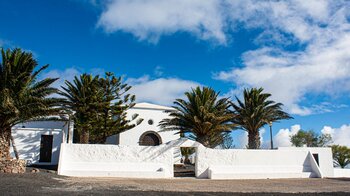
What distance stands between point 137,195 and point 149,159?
8.91 m

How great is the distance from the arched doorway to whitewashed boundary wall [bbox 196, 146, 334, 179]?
30.4 feet

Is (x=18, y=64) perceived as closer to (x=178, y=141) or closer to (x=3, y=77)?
(x=3, y=77)

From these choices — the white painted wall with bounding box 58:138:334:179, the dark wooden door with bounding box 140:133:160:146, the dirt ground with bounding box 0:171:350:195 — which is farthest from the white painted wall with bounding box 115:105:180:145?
the dirt ground with bounding box 0:171:350:195

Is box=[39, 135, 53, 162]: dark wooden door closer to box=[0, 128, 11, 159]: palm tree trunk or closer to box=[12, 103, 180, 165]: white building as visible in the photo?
box=[12, 103, 180, 165]: white building

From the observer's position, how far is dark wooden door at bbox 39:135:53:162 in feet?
61.5

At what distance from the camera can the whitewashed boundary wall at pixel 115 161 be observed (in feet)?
51.2

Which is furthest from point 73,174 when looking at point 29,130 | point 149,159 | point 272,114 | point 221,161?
point 272,114

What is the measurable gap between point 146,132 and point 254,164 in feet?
35.4

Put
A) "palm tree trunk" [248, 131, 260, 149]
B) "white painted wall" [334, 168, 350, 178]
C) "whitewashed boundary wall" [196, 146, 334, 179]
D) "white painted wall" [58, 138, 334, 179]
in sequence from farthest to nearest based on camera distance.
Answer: "white painted wall" [334, 168, 350, 178]
"palm tree trunk" [248, 131, 260, 149]
"whitewashed boundary wall" [196, 146, 334, 179]
"white painted wall" [58, 138, 334, 179]

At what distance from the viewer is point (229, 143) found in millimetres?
41406

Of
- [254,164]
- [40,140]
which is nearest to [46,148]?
[40,140]

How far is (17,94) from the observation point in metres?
13.9

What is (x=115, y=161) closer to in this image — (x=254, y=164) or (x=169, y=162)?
(x=169, y=162)

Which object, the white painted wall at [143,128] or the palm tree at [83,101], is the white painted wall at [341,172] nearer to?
the white painted wall at [143,128]
